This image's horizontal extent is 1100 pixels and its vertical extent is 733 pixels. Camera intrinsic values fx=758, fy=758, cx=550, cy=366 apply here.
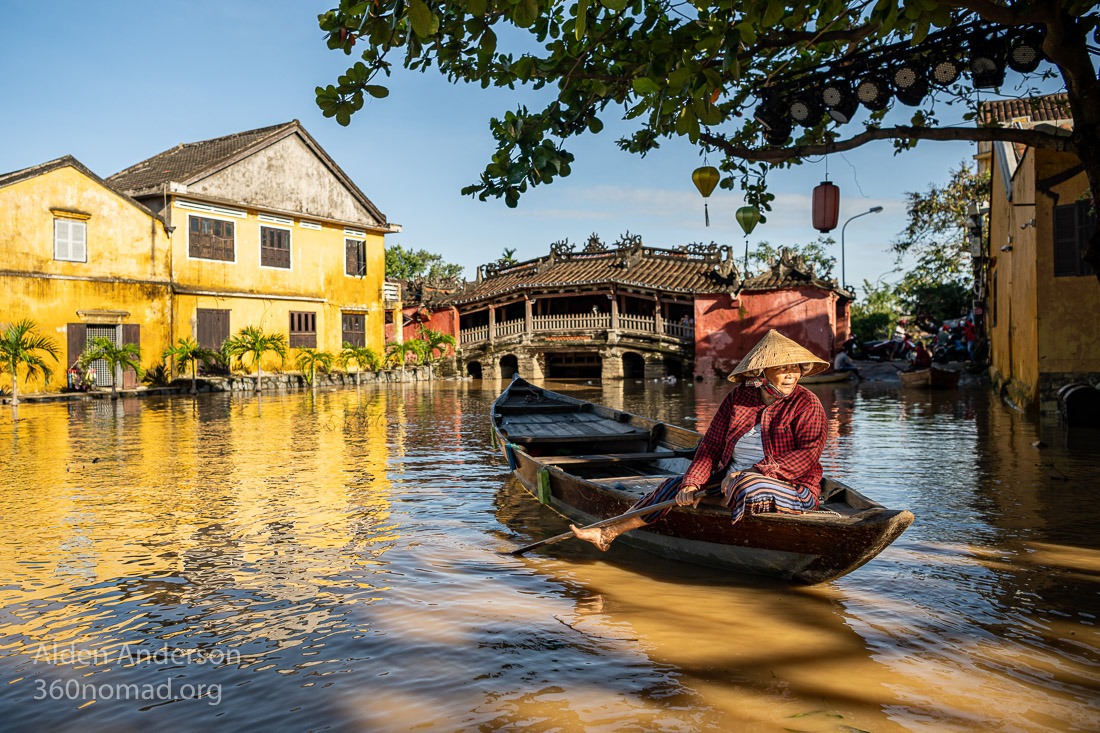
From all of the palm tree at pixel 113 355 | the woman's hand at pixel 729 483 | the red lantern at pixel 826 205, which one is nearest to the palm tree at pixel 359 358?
the palm tree at pixel 113 355

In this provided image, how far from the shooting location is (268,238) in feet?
77.7

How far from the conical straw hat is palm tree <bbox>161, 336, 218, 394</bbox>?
19166mm

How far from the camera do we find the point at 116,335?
20.1 meters

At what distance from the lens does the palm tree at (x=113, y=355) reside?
18.8m

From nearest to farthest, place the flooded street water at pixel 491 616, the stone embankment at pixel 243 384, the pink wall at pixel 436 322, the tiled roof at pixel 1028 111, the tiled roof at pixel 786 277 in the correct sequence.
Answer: the flooded street water at pixel 491 616, the tiled roof at pixel 1028 111, the stone embankment at pixel 243 384, the tiled roof at pixel 786 277, the pink wall at pixel 436 322

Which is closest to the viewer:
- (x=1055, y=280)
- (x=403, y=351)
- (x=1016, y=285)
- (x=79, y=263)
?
(x=1055, y=280)

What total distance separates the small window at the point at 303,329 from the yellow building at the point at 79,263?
4.04 m

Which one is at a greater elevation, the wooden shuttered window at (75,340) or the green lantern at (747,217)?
the green lantern at (747,217)

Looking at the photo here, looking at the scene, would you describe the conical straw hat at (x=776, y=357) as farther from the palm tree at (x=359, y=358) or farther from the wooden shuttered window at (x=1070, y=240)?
the palm tree at (x=359, y=358)

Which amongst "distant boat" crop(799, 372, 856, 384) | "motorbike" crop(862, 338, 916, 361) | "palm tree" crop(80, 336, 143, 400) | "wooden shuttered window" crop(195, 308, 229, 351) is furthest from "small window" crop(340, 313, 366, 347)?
"motorbike" crop(862, 338, 916, 361)

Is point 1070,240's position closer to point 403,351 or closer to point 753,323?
point 753,323

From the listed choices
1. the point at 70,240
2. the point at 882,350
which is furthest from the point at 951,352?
the point at 70,240

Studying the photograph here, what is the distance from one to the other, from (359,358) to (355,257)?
12.2 feet

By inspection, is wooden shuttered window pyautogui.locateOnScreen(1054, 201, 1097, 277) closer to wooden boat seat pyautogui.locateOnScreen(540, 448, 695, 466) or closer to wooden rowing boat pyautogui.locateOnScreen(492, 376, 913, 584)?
wooden rowing boat pyautogui.locateOnScreen(492, 376, 913, 584)
